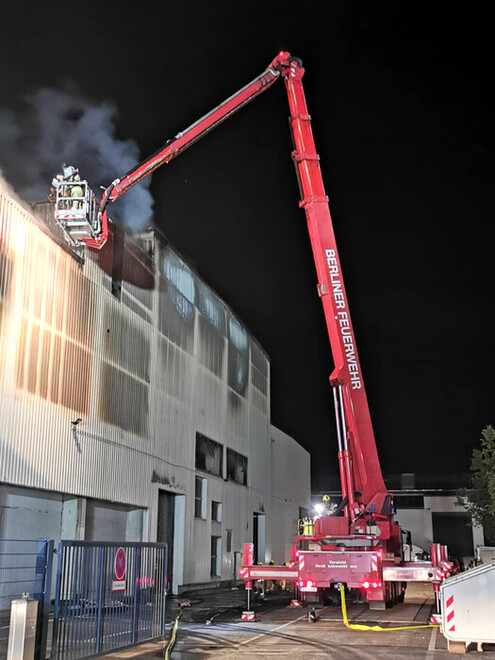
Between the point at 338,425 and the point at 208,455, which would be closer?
the point at 338,425

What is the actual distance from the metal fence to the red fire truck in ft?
20.3

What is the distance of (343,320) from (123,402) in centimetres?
968

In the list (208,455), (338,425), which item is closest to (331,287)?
(338,425)

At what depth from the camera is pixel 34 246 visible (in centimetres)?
2141

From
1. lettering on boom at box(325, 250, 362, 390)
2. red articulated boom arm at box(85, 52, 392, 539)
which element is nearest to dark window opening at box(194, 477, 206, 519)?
red articulated boom arm at box(85, 52, 392, 539)

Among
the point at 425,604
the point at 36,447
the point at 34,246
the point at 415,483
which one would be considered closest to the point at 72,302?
the point at 34,246

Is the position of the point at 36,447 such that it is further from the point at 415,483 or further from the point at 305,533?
the point at 415,483

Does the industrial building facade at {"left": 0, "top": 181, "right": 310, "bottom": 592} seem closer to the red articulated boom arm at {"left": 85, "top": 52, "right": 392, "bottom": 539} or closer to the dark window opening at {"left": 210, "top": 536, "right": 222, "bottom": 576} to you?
the dark window opening at {"left": 210, "top": 536, "right": 222, "bottom": 576}

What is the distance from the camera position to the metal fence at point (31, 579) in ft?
32.7

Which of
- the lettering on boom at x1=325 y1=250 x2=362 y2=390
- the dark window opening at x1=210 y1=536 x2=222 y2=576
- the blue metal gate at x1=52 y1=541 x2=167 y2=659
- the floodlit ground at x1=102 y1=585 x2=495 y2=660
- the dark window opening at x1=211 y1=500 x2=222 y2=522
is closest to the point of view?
the blue metal gate at x1=52 y1=541 x2=167 y2=659

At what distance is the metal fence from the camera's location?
9977 millimetres

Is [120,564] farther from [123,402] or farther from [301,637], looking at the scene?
[123,402]

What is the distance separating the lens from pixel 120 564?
1237 cm

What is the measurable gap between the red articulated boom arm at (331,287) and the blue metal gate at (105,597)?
7665 millimetres
